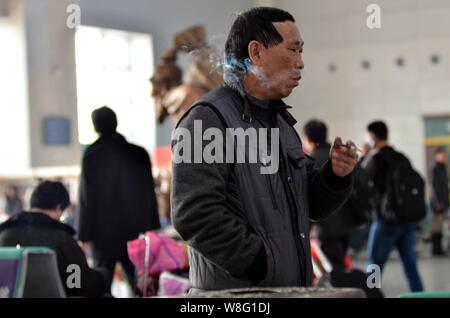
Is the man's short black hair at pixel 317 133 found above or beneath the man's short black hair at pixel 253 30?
beneath

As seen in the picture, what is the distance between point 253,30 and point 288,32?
10 centimetres

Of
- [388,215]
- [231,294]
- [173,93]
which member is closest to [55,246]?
[231,294]

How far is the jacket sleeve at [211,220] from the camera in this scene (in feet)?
8.22

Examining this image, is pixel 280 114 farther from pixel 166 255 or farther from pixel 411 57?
pixel 411 57

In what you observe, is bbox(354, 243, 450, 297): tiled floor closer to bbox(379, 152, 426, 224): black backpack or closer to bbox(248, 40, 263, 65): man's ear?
bbox(379, 152, 426, 224): black backpack

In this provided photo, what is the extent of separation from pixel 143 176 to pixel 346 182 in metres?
3.71

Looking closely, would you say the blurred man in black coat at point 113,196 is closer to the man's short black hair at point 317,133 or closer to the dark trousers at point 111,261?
the dark trousers at point 111,261

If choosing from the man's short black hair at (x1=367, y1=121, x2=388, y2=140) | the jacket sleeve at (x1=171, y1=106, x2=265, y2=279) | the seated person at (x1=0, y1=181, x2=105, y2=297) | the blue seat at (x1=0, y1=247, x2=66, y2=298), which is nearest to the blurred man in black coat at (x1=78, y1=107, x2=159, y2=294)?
the seated person at (x1=0, y1=181, x2=105, y2=297)

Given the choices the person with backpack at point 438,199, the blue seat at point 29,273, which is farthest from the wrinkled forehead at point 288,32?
the person with backpack at point 438,199

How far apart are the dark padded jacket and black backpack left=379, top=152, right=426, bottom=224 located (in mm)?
5015

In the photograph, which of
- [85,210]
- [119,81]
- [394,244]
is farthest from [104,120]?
[119,81]

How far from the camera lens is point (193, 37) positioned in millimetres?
10906

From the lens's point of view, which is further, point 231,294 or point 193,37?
point 193,37

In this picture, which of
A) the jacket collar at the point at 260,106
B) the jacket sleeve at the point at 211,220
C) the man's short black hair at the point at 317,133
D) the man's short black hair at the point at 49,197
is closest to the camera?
the jacket sleeve at the point at 211,220
